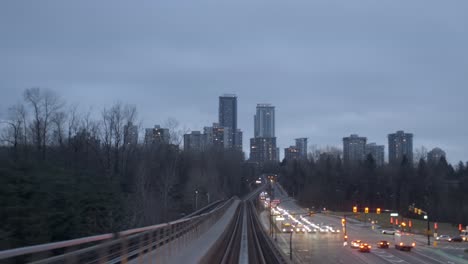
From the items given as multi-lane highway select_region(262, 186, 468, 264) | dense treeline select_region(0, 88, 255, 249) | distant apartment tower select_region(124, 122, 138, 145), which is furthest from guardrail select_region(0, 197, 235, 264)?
distant apartment tower select_region(124, 122, 138, 145)

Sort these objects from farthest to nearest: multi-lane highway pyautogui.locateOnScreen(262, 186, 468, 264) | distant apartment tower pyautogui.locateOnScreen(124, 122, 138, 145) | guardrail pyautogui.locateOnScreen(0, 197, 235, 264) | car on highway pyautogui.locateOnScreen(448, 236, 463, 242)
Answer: distant apartment tower pyautogui.locateOnScreen(124, 122, 138, 145)
car on highway pyautogui.locateOnScreen(448, 236, 463, 242)
multi-lane highway pyautogui.locateOnScreen(262, 186, 468, 264)
guardrail pyautogui.locateOnScreen(0, 197, 235, 264)

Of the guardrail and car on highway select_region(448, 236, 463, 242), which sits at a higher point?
the guardrail

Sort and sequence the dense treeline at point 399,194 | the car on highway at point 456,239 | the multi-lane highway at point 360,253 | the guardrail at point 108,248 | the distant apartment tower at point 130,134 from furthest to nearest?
the distant apartment tower at point 130,134 < the dense treeline at point 399,194 < the car on highway at point 456,239 < the multi-lane highway at point 360,253 < the guardrail at point 108,248

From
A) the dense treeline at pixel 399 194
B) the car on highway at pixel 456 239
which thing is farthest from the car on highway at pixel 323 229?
the car on highway at pixel 456 239

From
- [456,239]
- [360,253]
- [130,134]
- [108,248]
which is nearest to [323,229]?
[456,239]

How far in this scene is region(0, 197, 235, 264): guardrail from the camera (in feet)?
20.3

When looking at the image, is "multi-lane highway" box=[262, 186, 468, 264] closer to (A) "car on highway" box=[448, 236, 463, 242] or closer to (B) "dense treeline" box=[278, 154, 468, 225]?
(A) "car on highway" box=[448, 236, 463, 242]

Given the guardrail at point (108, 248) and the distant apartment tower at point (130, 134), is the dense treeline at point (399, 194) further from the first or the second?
the guardrail at point (108, 248)

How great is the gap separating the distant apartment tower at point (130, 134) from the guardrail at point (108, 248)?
3853cm

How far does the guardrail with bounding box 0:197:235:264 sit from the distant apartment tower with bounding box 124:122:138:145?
38.5 meters

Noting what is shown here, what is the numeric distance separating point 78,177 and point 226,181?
94998mm

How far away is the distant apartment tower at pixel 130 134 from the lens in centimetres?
5844

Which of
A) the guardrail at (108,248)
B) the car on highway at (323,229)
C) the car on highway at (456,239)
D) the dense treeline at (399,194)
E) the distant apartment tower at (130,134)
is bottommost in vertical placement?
the car on highway at (323,229)

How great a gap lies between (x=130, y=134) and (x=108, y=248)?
52.0 metres
